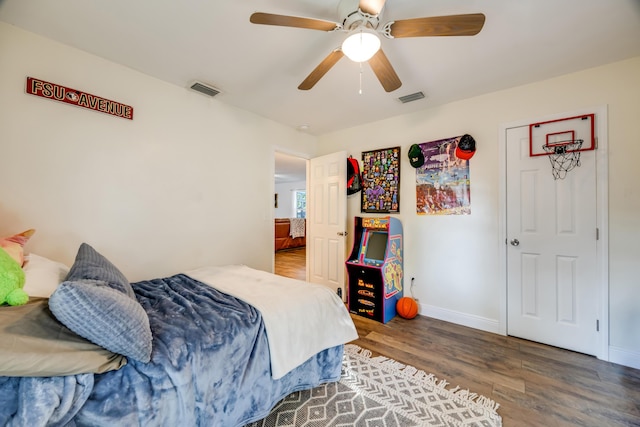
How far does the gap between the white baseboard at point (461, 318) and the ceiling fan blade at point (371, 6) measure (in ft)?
9.65

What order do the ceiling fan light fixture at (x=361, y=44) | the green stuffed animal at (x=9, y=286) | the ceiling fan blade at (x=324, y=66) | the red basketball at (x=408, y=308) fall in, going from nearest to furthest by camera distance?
1. the green stuffed animal at (x=9, y=286)
2. the ceiling fan light fixture at (x=361, y=44)
3. the ceiling fan blade at (x=324, y=66)
4. the red basketball at (x=408, y=308)

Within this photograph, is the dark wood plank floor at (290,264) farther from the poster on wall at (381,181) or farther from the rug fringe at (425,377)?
the rug fringe at (425,377)

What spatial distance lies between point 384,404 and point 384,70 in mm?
2261

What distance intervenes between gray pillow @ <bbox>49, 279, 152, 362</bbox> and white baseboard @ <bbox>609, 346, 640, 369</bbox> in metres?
3.37

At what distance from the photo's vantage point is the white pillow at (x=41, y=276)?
3.97 ft

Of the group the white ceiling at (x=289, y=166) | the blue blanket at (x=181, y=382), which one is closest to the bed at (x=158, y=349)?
the blue blanket at (x=181, y=382)

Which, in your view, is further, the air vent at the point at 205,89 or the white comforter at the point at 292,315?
the air vent at the point at 205,89

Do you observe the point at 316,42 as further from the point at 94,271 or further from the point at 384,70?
the point at 94,271

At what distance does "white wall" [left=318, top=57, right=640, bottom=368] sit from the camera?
2.04 meters

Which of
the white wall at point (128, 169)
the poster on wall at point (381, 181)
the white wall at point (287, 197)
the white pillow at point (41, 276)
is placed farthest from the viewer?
the white wall at point (287, 197)

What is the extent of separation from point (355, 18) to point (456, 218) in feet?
7.42

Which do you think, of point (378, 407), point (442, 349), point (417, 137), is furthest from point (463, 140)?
point (378, 407)

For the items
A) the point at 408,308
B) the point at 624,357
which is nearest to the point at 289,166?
the point at 408,308

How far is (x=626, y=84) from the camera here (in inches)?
80.7
